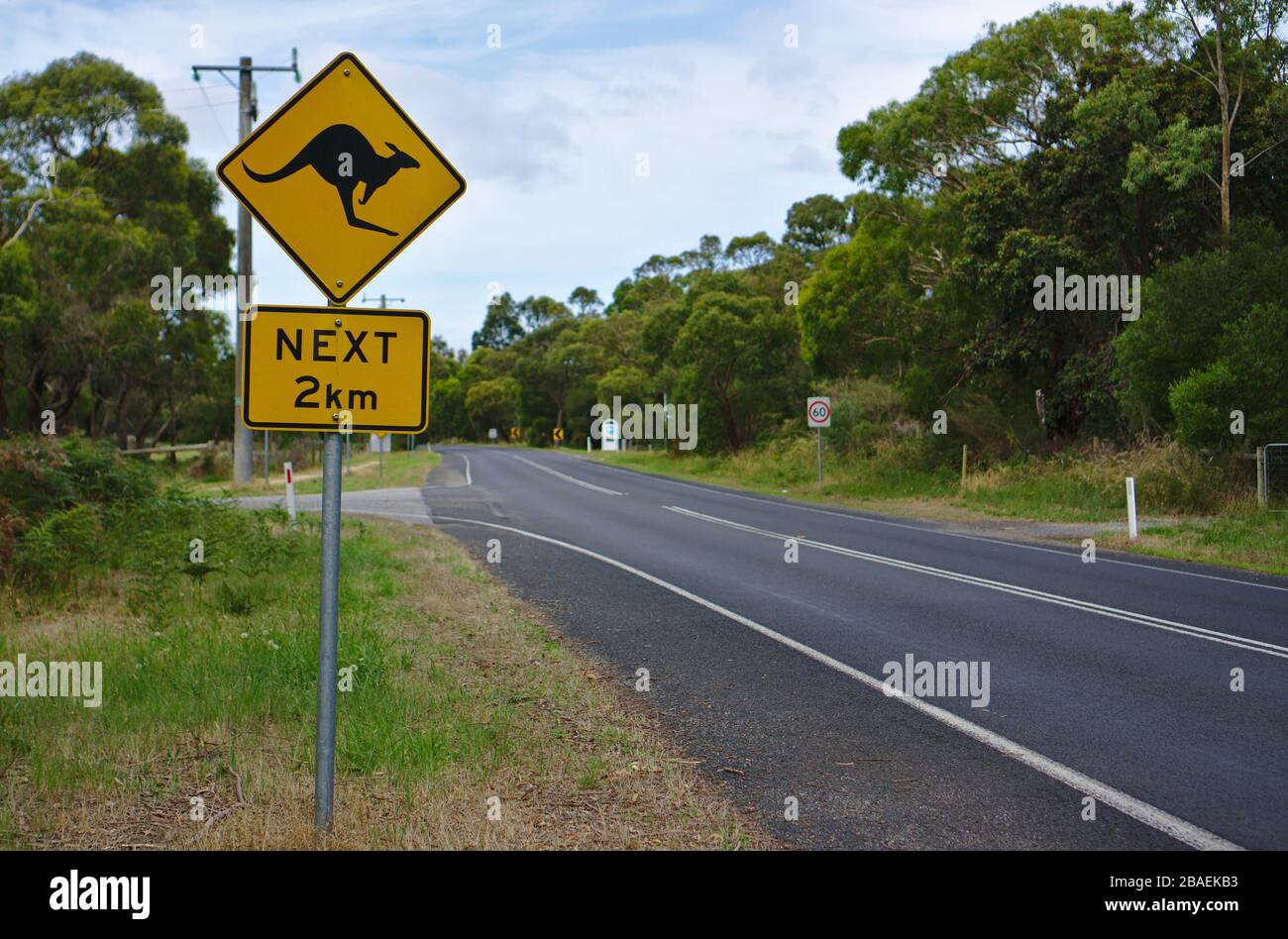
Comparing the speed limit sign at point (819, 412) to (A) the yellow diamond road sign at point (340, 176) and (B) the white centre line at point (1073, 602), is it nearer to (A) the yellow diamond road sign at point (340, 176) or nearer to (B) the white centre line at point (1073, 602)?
(B) the white centre line at point (1073, 602)

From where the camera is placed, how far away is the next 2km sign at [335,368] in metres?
4.16

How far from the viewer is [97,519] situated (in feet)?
37.4

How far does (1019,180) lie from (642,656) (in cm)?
2155

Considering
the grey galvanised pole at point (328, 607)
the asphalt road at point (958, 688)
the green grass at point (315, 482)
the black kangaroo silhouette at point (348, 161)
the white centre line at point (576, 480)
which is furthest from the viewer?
the white centre line at point (576, 480)

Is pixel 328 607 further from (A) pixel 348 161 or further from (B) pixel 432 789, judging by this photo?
(A) pixel 348 161

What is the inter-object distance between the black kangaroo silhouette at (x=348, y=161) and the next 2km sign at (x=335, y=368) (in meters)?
0.45

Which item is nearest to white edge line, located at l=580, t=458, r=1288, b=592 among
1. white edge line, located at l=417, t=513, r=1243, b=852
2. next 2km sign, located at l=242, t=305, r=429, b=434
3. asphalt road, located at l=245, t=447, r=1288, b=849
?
asphalt road, located at l=245, t=447, r=1288, b=849

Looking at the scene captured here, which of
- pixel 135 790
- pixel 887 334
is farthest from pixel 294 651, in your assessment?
pixel 887 334

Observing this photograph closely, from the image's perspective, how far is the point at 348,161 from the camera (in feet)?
14.2

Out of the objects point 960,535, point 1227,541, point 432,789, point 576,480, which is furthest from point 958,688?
point 576,480

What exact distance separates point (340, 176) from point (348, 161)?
69 mm

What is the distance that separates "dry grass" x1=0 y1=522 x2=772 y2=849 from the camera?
443 cm

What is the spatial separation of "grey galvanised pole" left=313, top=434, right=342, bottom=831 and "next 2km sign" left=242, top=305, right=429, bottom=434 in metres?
0.15

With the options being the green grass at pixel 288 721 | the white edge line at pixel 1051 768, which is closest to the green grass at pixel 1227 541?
the white edge line at pixel 1051 768
